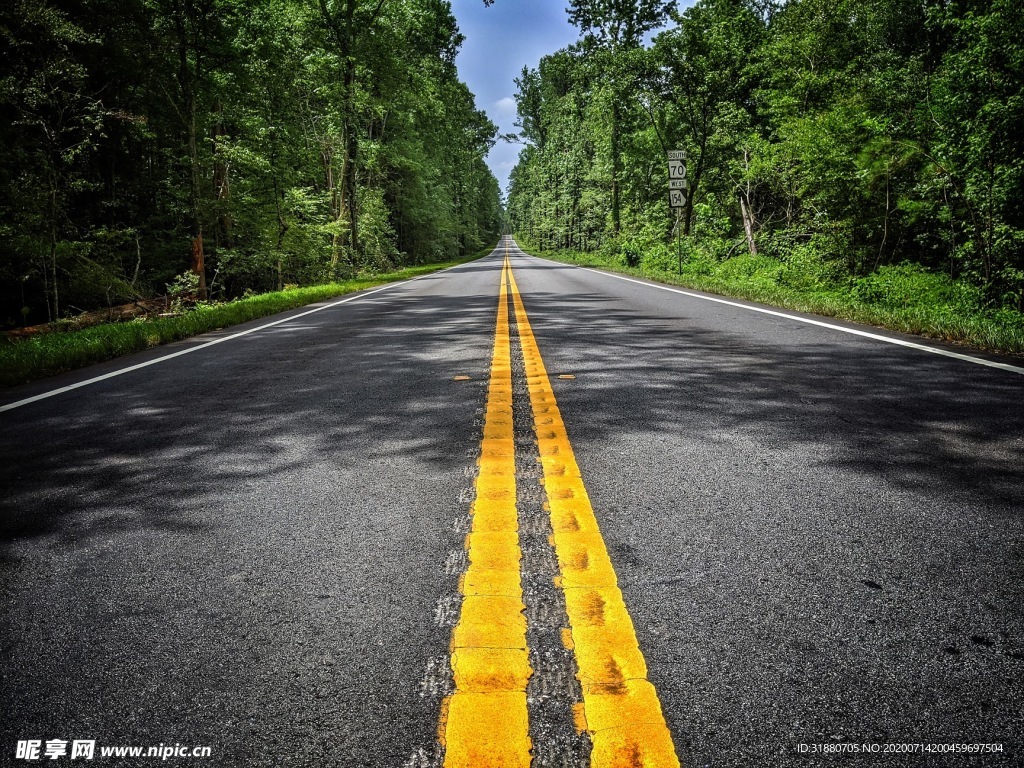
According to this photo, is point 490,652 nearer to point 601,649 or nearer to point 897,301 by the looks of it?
point 601,649

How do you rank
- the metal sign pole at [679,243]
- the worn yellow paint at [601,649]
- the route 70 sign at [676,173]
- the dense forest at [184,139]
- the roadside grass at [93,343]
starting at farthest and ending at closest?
the metal sign pole at [679,243]
the route 70 sign at [676,173]
the dense forest at [184,139]
the roadside grass at [93,343]
the worn yellow paint at [601,649]

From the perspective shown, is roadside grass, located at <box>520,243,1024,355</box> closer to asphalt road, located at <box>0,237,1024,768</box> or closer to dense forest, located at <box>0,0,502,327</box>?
asphalt road, located at <box>0,237,1024,768</box>

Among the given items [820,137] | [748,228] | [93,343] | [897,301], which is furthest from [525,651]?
[748,228]

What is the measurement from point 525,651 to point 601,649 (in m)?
0.17

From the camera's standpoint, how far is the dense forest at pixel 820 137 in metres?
7.48

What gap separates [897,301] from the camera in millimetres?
8781

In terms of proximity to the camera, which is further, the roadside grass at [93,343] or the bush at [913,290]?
the bush at [913,290]

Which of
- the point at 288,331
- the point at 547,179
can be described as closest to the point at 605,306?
the point at 288,331

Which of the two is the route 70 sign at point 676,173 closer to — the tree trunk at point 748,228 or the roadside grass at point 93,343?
the tree trunk at point 748,228

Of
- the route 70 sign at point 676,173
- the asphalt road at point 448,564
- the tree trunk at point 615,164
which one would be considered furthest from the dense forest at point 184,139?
the route 70 sign at point 676,173

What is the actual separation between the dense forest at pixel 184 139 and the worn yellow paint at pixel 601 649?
11317 mm

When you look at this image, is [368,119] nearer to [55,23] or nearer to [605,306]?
[55,23]

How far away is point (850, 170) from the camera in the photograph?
1079cm

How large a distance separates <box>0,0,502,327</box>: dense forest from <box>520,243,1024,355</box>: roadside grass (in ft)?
40.5
